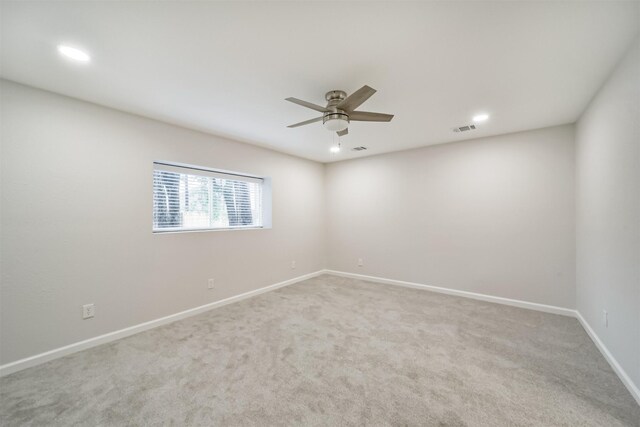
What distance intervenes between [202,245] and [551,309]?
14.8 ft

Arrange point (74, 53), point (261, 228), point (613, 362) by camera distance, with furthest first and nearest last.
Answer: point (261, 228)
point (613, 362)
point (74, 53)

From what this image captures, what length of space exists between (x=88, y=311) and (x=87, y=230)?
2.52 feet

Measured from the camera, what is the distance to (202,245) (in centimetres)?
335

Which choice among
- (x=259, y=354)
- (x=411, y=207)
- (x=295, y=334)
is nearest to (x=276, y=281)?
(x=295, y=334)

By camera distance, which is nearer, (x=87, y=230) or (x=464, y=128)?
(x=87, y=230)

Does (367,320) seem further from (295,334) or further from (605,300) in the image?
(605,300)

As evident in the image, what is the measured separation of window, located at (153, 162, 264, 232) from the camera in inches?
123

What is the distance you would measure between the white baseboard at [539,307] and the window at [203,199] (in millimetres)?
2230

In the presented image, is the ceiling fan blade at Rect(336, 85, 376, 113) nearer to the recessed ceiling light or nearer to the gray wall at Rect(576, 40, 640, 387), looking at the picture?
the gray wall at Rect(576, 40, 640, 387)

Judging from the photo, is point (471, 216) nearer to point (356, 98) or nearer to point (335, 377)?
point (356, 98)

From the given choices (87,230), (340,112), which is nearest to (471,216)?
(340,112)

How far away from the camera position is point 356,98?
6.17ft

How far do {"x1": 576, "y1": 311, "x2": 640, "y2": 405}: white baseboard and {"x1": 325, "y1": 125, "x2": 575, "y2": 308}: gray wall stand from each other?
0.61 m

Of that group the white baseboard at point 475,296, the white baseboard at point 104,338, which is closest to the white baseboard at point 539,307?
the white baseboard at point 475,296
